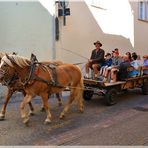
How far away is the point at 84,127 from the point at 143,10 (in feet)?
42.9

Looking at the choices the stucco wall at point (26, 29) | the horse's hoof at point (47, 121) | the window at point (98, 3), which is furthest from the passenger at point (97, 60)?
the window at point (98, 3)

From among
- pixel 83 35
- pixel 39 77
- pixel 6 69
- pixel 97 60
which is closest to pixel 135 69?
pixel 97 60

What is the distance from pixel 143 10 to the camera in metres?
19.1

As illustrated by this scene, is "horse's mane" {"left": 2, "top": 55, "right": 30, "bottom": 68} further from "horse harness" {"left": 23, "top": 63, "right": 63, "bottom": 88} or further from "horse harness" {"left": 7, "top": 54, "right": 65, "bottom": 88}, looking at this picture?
"horse harness" {"left": 23, "top": 63, "right": 63, "bottom": 88}

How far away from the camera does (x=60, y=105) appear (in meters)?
9.70

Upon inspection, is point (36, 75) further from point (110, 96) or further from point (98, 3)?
point (98, 3)

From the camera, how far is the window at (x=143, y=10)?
18.8 meters

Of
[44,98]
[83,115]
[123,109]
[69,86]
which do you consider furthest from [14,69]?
[123,109]

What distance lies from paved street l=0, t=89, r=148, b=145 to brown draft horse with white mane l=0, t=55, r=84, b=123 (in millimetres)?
354

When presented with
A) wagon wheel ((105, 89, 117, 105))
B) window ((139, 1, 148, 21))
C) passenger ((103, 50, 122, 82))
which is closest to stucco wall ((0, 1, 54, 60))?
passenger ((103, 50, 122, 82))

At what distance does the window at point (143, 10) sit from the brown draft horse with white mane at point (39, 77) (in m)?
11.3

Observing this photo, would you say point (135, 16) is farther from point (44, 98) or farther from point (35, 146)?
point (35, 146)

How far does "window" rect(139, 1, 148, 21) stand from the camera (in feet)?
61.5

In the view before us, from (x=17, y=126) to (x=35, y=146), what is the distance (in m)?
1.46
